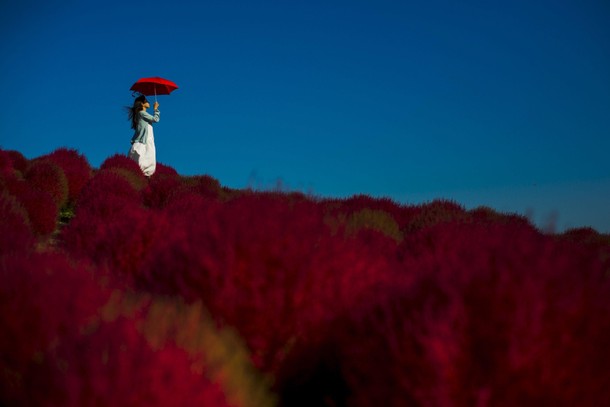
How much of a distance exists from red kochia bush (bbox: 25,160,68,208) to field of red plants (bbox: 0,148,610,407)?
471cm

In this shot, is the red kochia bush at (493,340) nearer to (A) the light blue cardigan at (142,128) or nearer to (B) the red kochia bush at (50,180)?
(B) the red kochia bush at (50,180)

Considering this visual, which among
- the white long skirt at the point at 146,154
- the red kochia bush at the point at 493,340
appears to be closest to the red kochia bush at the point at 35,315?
the red kochia bush at the point at 493,340

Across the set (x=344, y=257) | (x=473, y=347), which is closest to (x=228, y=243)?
(x=344, y=257)

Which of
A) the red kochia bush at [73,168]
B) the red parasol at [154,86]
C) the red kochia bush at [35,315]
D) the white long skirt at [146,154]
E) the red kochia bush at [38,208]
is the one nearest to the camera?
the red kochia bush at [35,315]

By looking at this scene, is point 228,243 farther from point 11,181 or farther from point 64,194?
point 64,194

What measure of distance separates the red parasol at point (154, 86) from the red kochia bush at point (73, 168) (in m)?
5.82

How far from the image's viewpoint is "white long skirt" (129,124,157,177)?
12.0 m

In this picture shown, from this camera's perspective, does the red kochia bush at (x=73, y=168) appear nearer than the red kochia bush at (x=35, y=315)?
No

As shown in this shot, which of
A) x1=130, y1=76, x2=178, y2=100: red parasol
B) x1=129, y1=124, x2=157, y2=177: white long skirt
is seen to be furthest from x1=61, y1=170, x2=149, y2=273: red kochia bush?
x1=130, y1=76, x2=178, y2=100: red parasol

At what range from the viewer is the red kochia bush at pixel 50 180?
5.46m

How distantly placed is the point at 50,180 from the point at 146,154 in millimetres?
7081

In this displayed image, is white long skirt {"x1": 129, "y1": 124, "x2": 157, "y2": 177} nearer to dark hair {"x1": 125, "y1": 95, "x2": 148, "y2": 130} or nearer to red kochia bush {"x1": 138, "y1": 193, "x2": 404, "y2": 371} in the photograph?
dark hair {"x1": 125, "y1": 95, "x2": 148, "y2": 130}

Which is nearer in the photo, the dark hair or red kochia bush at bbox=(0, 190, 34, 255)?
Answer: red kochia bush at bbox=(0, 190, 34, 255)

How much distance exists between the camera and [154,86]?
13414 millimetres
